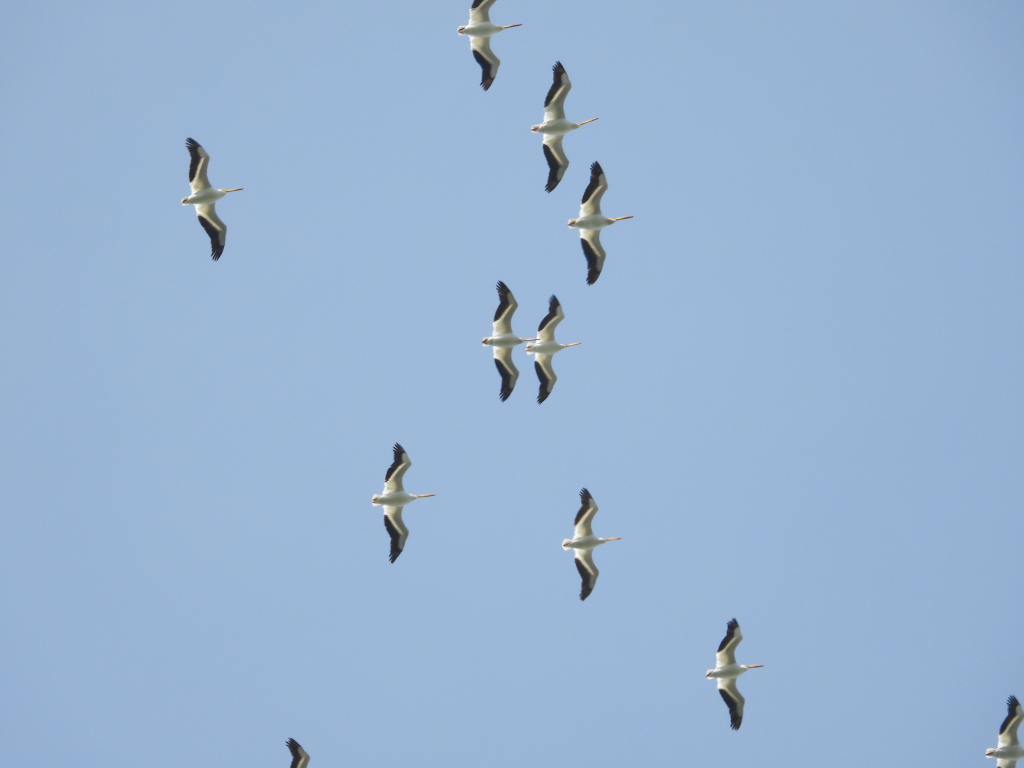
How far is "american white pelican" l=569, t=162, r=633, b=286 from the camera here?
103 feet

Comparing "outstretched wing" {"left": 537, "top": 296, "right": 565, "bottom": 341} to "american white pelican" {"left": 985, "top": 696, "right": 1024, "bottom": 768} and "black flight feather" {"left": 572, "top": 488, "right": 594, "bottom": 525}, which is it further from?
"american white pelican" {"left": 985, "top": 696, "right": 1024, "bottom": 768}

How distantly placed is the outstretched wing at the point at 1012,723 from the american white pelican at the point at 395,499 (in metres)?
12.7

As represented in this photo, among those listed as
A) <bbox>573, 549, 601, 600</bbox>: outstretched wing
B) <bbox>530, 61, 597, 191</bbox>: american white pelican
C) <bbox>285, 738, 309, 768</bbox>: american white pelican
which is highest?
<bbox>530, 61, 597, 191</bbox>: american white pelican

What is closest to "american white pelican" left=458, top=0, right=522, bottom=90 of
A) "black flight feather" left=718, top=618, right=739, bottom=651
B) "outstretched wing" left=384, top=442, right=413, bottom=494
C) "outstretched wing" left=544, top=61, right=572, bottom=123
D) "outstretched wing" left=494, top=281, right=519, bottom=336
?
"outstretched wing" left=544, top=61, right=572, bottom=123

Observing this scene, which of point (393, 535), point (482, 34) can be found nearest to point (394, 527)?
point (393, 535)

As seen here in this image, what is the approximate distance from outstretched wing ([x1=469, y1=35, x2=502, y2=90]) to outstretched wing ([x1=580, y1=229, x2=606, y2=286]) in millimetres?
3814

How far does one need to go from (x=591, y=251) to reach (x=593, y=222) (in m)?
0.63

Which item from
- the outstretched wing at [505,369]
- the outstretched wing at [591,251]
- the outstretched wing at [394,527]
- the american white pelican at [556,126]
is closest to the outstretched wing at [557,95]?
the american white pelican at [556,126]

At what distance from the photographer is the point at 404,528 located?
101 feet

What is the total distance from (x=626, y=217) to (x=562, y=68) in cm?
358

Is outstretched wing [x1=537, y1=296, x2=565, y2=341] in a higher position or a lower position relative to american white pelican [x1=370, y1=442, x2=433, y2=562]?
higher

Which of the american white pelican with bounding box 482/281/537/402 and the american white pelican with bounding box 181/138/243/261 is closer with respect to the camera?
the american white pelican with bounding box 181/138/243/261

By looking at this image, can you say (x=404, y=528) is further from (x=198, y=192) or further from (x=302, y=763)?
(x=198, y=192)

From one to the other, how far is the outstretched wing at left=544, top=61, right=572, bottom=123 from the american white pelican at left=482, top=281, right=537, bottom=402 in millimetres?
3686
